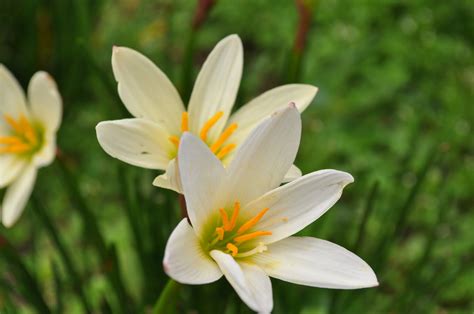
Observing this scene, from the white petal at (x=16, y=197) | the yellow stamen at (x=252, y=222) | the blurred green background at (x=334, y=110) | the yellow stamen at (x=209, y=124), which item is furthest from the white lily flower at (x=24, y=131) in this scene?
the yellow stamen at (x=252, y=222)

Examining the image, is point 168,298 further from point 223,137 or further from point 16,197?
point 16,197

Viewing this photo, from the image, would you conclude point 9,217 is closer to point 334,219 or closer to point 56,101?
point 56,101

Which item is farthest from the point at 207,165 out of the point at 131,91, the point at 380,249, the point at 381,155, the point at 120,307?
the point at 381,155

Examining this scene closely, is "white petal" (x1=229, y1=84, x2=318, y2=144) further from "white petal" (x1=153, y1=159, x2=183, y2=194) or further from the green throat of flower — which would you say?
the green throat of flower

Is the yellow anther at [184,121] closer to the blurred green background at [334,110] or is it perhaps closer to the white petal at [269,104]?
the white petal at [269,104]

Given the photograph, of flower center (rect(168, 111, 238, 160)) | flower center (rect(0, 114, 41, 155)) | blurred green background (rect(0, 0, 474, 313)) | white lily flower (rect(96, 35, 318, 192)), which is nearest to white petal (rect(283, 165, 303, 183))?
white lily flower (rect(96, 35, 318, 192))

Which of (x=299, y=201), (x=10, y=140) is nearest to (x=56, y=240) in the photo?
(x=10, y=140)
